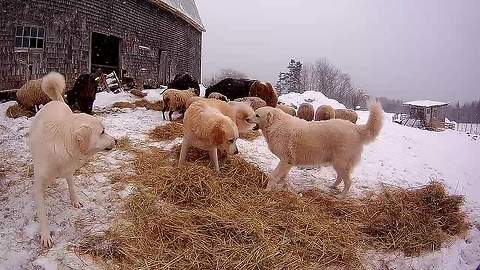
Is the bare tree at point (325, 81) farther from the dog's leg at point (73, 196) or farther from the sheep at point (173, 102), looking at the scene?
the dog's leg at point (73, 196)

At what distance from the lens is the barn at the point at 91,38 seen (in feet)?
44.6

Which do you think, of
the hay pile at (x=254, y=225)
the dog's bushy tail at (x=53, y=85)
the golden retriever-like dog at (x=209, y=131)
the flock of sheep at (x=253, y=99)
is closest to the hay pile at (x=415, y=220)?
the hay pile at (x=254, y=225)

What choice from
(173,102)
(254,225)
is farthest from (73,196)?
(173,102)

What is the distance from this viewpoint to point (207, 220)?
464 cm

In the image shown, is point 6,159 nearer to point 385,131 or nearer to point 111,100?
point 111,100

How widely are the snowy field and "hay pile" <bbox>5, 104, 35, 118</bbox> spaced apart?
2.26 ft

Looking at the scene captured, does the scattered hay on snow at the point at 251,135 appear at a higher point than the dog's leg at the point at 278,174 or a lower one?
higher

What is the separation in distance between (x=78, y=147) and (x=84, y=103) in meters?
7.40

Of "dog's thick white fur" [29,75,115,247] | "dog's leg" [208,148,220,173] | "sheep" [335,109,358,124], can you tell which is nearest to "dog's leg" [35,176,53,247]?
"dog's thick white fur" [29,75,115,247]

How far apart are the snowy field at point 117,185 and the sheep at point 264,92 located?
15.5 feet

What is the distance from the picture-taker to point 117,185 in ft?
18.5

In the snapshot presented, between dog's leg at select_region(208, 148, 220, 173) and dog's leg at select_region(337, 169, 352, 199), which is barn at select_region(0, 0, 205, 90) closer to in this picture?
dog's leg at select_region(208, 148, 220, 173)

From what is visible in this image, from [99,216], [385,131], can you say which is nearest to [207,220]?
[99,216]

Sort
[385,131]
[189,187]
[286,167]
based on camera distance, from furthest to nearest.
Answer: [385,131], [286,167], [189,187]
